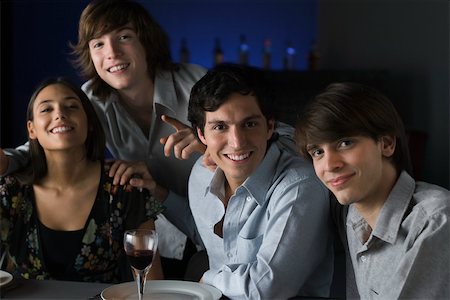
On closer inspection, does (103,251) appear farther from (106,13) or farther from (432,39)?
(432,39)

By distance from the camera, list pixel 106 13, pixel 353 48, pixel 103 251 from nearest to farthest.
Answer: pixel 103 251
pixel 106 13
pixel 353 48

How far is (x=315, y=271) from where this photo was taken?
5.83ft

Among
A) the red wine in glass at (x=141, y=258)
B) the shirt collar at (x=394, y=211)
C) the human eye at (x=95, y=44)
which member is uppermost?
the human eye at (x=95, y=44)

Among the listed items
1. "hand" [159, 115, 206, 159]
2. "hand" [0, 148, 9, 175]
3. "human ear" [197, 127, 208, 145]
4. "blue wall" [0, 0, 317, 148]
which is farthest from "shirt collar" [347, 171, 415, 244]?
"blue wall" [0, 0, 317, 148]

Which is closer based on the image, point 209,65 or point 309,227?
point 309,227

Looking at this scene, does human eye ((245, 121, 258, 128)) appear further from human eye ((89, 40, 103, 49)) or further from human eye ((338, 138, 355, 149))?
human eye ((89, 40, 103, 49))

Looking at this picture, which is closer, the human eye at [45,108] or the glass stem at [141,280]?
the glass stem at [141,280]

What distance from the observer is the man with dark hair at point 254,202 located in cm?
166

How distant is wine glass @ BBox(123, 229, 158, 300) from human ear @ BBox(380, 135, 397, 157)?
568 millimetres

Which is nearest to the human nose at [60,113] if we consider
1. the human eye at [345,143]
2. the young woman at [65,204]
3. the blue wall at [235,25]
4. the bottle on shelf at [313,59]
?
the young woman at [65,204]

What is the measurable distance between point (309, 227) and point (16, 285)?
2.45ft

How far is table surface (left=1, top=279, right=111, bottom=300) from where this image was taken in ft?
5.30

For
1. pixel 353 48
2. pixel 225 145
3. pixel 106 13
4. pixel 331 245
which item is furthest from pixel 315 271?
pixel 353 48

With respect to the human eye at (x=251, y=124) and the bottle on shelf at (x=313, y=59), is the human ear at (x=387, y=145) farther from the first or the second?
the bottle on shelf at (x=313, y=59)
